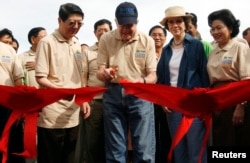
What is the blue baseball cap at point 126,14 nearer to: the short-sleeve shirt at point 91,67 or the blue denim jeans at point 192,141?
the blue denim jeans at point 192,141

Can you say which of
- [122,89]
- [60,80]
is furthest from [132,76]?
[60,80]

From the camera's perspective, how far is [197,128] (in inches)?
174

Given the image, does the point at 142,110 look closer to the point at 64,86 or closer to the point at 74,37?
the point at 64,86

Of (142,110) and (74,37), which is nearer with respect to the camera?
(142,110)

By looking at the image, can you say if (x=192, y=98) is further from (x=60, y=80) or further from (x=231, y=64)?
(x=60, y=80)

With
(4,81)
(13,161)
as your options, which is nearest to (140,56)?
(4,81)

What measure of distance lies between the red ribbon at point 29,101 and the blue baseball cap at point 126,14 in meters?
0.73

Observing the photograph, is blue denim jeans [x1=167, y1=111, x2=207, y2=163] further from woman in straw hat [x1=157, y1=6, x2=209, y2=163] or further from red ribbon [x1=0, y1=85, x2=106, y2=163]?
red ribbon [x1=0, y1=85, x2=106, y2=163]

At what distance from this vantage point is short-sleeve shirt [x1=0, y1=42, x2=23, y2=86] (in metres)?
4.75

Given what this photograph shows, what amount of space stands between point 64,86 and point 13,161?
101 cm

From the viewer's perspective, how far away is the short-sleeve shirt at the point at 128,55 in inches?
178

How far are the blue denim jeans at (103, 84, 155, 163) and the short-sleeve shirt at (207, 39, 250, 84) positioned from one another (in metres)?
0.78

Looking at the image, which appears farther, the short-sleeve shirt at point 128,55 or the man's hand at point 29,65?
the man's hand at point 29,65

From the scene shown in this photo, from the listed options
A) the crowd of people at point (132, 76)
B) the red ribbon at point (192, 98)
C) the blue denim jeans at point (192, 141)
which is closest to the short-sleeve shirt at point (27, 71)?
the crowd of people at point (132, 76)
